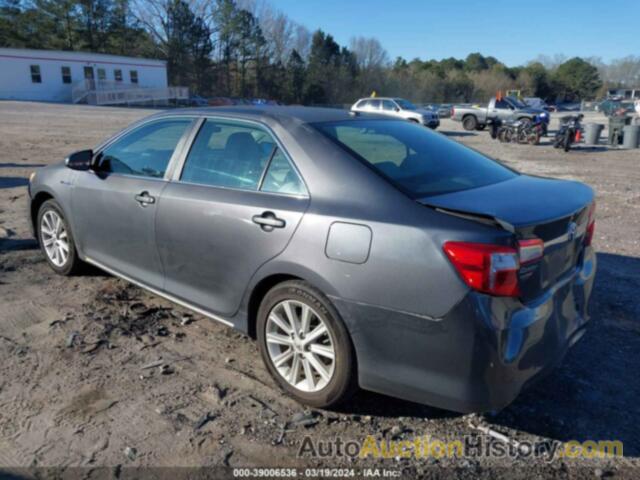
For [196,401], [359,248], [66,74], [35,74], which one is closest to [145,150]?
[196,401]

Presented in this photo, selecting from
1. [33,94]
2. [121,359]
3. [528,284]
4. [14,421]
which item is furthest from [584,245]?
[33,94]

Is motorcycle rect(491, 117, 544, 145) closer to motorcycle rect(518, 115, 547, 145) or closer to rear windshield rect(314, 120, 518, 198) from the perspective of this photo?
motorcycle rect(518, 115, 547, 145)

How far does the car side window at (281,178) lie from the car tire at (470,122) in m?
26.7

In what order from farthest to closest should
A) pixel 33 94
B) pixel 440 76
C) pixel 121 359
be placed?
pixel 440 76
pixel 33 94
pixel 121 359

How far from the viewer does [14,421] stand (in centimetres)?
281

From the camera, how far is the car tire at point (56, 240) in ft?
15.3

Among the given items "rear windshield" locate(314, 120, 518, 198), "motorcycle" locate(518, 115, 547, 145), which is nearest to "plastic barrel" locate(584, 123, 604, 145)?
"motorcycle" locate(518, 115, 547, 145)

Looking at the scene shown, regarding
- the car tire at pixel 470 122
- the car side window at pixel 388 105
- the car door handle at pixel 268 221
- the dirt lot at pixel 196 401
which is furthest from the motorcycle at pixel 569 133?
the car door handle at pixel 268 221

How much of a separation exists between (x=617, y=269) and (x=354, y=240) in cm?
394

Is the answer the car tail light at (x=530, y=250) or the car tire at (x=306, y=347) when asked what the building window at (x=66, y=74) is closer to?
the car tire at (x=306, y=347)

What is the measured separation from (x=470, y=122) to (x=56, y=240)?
26474 millimetres

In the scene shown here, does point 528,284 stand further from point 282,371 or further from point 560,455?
point 282,371

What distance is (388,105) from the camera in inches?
989

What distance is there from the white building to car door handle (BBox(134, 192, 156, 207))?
164ft
